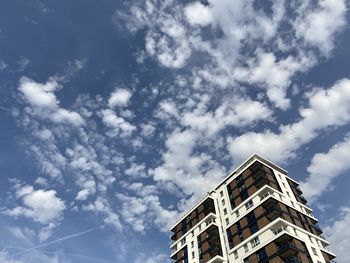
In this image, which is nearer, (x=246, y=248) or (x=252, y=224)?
(x=246, y=248)

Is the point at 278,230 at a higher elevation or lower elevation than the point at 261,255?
higher

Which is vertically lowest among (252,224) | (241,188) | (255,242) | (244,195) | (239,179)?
(255,242)

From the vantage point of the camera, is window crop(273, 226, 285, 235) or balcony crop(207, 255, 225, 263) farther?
balcony crop(207, 255, 225, 263)

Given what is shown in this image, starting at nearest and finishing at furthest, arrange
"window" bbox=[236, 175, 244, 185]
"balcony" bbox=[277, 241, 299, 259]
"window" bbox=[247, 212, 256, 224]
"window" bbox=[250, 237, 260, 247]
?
"balcony" bbox=[277, 241, 299, 259], "window" bbox=[250, 237, 260, 247], "window" bbox=[247, 212, 256, 224], "window" bbox=[236, 175, 244, 185]

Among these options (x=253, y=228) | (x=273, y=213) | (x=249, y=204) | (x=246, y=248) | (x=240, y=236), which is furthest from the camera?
(x=249, y=204)

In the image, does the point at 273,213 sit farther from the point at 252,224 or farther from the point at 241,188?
the point at 241,188

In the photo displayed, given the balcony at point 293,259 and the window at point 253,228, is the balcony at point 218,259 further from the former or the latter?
the balcony at point 293,259

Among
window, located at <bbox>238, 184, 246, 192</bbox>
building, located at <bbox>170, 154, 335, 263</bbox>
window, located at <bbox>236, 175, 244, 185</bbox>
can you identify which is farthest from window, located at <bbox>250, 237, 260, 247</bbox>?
window, located at <bbox>236, 175, 244, 185</bbox>

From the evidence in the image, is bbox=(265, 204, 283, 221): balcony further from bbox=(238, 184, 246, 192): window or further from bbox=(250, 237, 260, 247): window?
bbox=(238, 184, 246, 192): window

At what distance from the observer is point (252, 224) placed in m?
60.0

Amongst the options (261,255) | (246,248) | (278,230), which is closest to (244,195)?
(246,248)

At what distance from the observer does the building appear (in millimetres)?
52925

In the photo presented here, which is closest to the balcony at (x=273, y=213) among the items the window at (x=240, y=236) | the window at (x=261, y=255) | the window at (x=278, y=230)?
the window at (x=278, y=230)

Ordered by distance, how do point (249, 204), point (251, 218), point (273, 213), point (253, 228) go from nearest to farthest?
1. point (273, 213)
2. point (253, 228)
3. point (251, 218)
4. point (249, 204)
